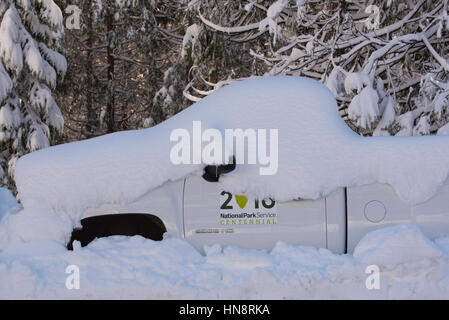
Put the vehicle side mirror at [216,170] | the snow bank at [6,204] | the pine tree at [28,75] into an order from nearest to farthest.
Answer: the vehicle side mirror at [216,170]
the snow bank at [6,204]
the pine tree at [28,75]

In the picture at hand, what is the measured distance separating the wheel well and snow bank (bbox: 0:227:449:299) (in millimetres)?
247

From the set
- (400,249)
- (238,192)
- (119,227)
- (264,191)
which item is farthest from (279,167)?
(119,227)

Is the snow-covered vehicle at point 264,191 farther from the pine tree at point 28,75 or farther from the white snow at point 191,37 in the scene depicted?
the white snow at point 191,37

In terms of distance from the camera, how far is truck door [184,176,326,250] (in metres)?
3.61

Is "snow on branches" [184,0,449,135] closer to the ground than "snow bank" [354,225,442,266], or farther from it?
farther from it

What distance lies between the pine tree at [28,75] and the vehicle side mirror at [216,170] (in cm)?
901

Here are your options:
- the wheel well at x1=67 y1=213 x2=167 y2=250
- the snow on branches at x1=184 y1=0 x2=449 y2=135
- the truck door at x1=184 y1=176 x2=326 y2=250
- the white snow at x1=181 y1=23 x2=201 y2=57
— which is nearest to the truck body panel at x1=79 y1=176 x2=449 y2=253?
the truck door at x1=184 y1=176 x2=326 y2=250

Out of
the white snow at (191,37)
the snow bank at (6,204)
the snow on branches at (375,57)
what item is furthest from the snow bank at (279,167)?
the white snow at (191,37)

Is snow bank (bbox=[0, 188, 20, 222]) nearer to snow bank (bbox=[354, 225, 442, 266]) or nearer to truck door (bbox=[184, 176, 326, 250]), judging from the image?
truck door (bbox=[184, 176, 326, 250])

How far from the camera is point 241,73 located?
15586 mm

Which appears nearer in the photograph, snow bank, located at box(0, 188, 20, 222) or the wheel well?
the wheel well

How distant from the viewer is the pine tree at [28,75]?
37.3 ft
